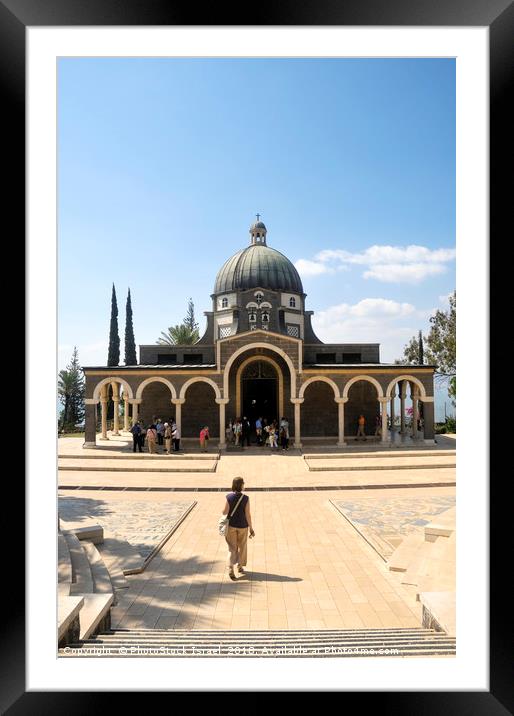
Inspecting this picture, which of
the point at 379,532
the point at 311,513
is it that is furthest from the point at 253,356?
the point at 379,532

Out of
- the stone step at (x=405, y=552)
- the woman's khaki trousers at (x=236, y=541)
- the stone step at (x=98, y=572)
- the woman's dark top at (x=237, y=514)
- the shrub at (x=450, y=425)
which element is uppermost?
the woman's dark top at (x=237, y=514)

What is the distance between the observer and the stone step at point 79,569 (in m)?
5.96

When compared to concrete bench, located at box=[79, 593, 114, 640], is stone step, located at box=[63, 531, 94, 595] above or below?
below

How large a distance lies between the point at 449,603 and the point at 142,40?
19.0ft

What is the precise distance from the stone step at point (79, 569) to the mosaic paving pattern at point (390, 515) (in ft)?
16.3

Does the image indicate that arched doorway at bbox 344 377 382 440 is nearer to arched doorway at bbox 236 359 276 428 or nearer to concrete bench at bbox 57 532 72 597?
arched doorway at bbox 236 359 276 428

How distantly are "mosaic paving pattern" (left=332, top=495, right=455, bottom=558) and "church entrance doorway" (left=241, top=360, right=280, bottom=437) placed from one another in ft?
47.3

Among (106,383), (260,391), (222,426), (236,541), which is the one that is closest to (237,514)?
(236,541)

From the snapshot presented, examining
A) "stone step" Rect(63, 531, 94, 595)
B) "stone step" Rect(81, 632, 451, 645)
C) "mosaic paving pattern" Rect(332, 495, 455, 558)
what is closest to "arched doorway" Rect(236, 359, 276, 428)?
"mosaic paving pattern" Rect(332, 495, 455, 558)

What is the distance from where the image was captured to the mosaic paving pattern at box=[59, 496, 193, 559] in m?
9.08

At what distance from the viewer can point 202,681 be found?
2.22 meters

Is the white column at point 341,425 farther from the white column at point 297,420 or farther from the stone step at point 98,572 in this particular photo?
the stone step at point 98,572

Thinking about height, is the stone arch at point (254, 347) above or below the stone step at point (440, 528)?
above

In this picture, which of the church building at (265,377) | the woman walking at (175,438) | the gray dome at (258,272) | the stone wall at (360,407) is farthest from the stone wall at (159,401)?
the stone wall at (360,407)
